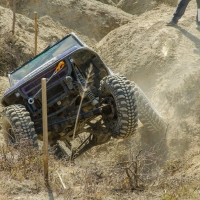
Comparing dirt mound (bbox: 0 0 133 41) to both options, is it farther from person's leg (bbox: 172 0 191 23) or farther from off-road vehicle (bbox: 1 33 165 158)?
off-road vehicle (bbox: 1 33 165 158)

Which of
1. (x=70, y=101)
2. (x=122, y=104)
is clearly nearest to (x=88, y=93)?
(x=70, y=101)

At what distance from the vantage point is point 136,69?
38.4ft

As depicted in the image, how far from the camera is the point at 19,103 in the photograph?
8445mm

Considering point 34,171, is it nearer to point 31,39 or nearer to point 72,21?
point 31,39

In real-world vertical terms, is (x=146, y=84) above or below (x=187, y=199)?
A: below

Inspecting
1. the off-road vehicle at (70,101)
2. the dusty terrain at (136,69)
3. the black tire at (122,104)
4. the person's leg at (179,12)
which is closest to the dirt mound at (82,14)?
the dusty terrain at (136,69)

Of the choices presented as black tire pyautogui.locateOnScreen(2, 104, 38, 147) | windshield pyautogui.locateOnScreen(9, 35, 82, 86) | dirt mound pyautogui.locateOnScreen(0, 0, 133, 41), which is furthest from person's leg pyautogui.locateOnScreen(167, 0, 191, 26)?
black tire pyautogui.locateOnScreen(2, 104, 38, 147)

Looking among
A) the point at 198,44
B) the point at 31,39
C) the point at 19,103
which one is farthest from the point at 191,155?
the point at 31,39

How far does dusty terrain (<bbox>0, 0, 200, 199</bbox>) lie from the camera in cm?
580

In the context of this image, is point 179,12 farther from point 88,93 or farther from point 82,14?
point 88,93

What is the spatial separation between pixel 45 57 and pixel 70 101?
1095mm

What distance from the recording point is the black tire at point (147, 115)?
8484 millimetres

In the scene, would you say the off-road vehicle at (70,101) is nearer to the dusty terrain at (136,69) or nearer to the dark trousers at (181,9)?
the dusty terrain at (136,69)

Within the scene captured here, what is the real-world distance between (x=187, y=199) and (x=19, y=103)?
13.2ft
